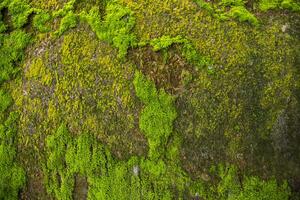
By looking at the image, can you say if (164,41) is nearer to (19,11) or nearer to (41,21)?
(41,21)

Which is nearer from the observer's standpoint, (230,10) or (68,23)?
(230,10)

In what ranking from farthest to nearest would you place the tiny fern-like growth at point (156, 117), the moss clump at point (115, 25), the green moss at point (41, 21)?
the green moss at point (41, 21), the moss clump at point (115, 25), the tiny fern-like growth at point (156, 117)

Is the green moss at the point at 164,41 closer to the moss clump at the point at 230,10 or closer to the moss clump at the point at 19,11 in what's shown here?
the moss clump at the point at 230,10

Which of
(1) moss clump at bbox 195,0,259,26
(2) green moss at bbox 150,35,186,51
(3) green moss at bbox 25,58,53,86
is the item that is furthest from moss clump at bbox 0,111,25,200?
(1) moss clump at bbox 195,0,259,26

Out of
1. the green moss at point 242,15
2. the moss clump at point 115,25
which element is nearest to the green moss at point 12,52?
the moss clump at point 115,25

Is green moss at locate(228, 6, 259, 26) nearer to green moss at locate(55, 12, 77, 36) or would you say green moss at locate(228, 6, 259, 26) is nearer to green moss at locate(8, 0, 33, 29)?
green moss at locate(55, 12, 77, 36)

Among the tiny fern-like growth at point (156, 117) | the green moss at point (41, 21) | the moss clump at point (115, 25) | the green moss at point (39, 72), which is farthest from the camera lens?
the green moss at point (41, 21)

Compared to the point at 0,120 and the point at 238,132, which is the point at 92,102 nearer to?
the point at 0,120

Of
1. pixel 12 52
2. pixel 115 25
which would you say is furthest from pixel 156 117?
pixel 12 52

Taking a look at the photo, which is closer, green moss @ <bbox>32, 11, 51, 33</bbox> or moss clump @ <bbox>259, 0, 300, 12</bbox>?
moss clump @ <bbox>259, 0, 300, 12</bbox>

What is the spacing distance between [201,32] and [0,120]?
2108 millimetres

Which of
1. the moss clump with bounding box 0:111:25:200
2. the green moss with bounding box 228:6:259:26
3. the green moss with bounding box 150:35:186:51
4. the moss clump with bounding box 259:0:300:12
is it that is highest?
the moss clump with bounding box 259:0:300:12

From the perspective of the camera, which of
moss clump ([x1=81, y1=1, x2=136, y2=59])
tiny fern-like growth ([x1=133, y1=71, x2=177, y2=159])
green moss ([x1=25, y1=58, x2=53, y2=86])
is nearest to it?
tiny fern-like growth ([x1=133, y1=71, x2=177, y2=159])

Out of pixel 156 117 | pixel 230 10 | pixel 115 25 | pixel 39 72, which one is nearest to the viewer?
pixel 156 117
